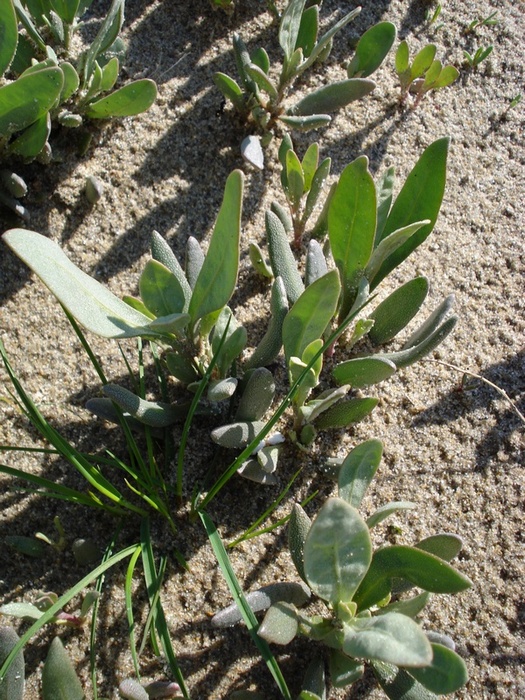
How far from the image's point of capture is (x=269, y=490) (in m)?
1.57

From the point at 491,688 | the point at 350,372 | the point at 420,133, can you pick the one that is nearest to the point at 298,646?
the point at 491,688

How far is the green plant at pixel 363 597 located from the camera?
111 cm

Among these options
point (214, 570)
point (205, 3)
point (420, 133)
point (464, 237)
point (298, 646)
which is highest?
point (205, 3)

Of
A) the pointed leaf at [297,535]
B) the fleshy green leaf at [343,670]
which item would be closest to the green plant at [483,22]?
the pointed leaf at [297,535]

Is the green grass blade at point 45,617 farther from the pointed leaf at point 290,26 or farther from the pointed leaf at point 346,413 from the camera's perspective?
the pointed leaf at point 290,26

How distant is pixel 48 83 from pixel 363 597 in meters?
1.32

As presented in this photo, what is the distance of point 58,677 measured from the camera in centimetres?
128

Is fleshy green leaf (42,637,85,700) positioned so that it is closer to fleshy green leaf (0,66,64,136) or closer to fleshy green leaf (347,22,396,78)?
fleshy green leaf (0,66,64,136)

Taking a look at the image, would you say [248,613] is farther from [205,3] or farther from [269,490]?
[205,3]

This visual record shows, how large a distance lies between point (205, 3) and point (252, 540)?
68.7 inches

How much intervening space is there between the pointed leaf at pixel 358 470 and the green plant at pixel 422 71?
1.32 metres

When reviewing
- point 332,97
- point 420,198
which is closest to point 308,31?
point 332,97

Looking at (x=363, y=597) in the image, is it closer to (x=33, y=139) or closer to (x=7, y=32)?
(x=33, y=139)

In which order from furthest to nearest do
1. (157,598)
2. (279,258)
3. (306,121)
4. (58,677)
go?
(306,121), (279,258), (157,598), (58,677)
